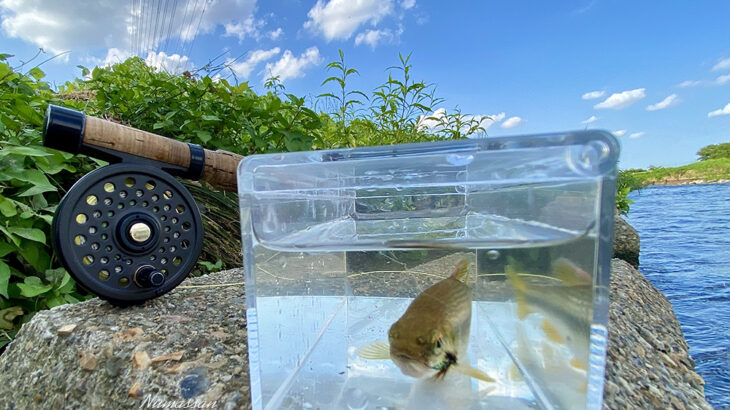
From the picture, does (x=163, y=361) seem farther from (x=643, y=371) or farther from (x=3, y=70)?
(x=3, y=70)

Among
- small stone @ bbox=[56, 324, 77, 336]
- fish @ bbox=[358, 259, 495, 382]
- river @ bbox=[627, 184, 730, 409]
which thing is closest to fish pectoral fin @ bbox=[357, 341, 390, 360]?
fish @ bbox=[358, 259, 495, 382]

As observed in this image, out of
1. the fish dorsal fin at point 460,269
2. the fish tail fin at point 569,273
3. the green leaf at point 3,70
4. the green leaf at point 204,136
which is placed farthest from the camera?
the green leaf at point 204,136

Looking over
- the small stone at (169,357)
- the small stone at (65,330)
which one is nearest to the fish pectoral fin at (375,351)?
the small stone at (169,357)

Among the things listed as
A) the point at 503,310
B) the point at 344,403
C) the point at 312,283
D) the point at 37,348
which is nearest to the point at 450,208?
the point at 503,310

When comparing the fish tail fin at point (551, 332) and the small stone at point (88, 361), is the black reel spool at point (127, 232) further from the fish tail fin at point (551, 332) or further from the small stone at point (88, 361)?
the fish tail fin at point (551, 332)

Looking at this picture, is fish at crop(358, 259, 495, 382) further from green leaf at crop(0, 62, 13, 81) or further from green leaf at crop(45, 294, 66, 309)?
green leaf at crop(0, 62, 13, 81)

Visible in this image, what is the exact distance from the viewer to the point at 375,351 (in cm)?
91

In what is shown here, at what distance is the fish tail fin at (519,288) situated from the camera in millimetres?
939

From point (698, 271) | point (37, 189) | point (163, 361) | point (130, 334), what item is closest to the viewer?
point (163, 361)

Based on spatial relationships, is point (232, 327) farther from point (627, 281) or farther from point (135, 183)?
point (627, 281)

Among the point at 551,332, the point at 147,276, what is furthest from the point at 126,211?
the point at 551,332

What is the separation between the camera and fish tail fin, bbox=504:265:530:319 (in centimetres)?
94

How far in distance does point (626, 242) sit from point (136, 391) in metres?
5.20

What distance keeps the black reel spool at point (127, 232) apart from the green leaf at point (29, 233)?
54cm
